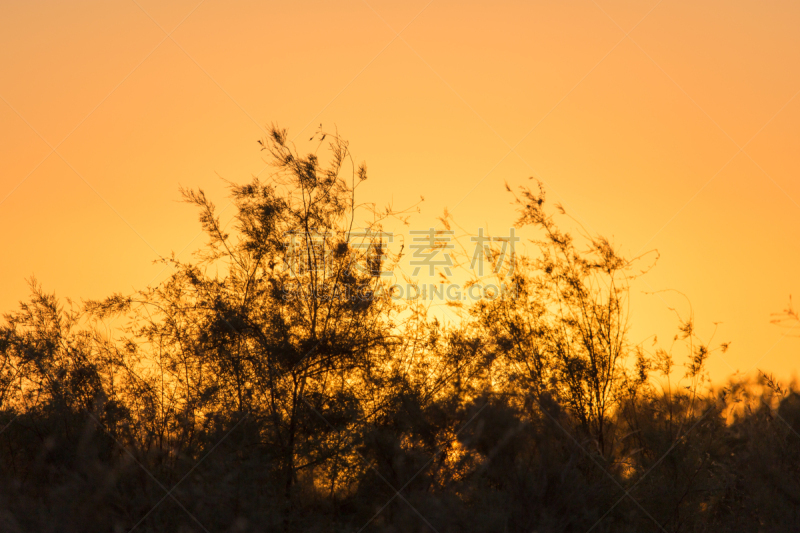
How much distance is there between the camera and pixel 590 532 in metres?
10.2

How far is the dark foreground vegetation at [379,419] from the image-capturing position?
426 inches

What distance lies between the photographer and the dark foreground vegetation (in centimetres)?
1081

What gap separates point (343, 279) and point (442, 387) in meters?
2.90

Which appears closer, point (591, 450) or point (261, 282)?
point (591, 450)

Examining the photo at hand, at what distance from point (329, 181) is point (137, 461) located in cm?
684

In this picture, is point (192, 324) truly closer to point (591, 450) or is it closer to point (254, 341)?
point (254, 341)

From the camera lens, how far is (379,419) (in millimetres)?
12133

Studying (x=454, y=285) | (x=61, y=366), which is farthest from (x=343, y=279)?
(x=61, y=366)

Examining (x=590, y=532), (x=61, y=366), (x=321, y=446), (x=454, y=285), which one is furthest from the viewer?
(x=61, y=366)

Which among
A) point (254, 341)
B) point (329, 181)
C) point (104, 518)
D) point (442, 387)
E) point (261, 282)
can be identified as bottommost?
point (442, 387)

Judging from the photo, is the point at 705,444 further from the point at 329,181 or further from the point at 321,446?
the point at 329,181

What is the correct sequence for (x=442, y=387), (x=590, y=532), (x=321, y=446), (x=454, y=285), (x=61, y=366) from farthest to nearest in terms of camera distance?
(x=61, y=366) < (x=454, y=285) < (x=442, y=387) < (x=321, y=446) < (x=590, y=532)

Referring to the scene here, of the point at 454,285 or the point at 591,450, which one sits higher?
the point at 454,285

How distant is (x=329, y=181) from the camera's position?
13.3m
